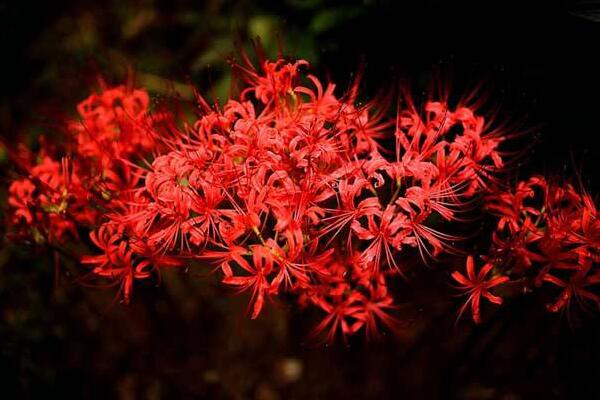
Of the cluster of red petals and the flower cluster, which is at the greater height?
the cluster of red petals

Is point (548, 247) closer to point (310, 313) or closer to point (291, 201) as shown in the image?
point (291, 201)

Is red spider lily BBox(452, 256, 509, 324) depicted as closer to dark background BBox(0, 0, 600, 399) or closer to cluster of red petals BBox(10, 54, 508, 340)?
cluster of red petals BBox(10, 54, 508, 340)

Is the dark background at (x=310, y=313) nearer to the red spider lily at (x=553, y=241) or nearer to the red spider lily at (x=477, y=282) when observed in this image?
the red spider lily at (x=553, y=241)

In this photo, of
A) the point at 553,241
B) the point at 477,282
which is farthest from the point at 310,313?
the point at 553,241

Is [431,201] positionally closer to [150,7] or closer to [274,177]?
[274,177]

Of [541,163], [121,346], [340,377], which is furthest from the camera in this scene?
[121,346]

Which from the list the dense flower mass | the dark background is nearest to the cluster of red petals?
the dense flower mass

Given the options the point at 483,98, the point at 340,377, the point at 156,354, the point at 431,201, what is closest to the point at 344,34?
the point at 483,98
